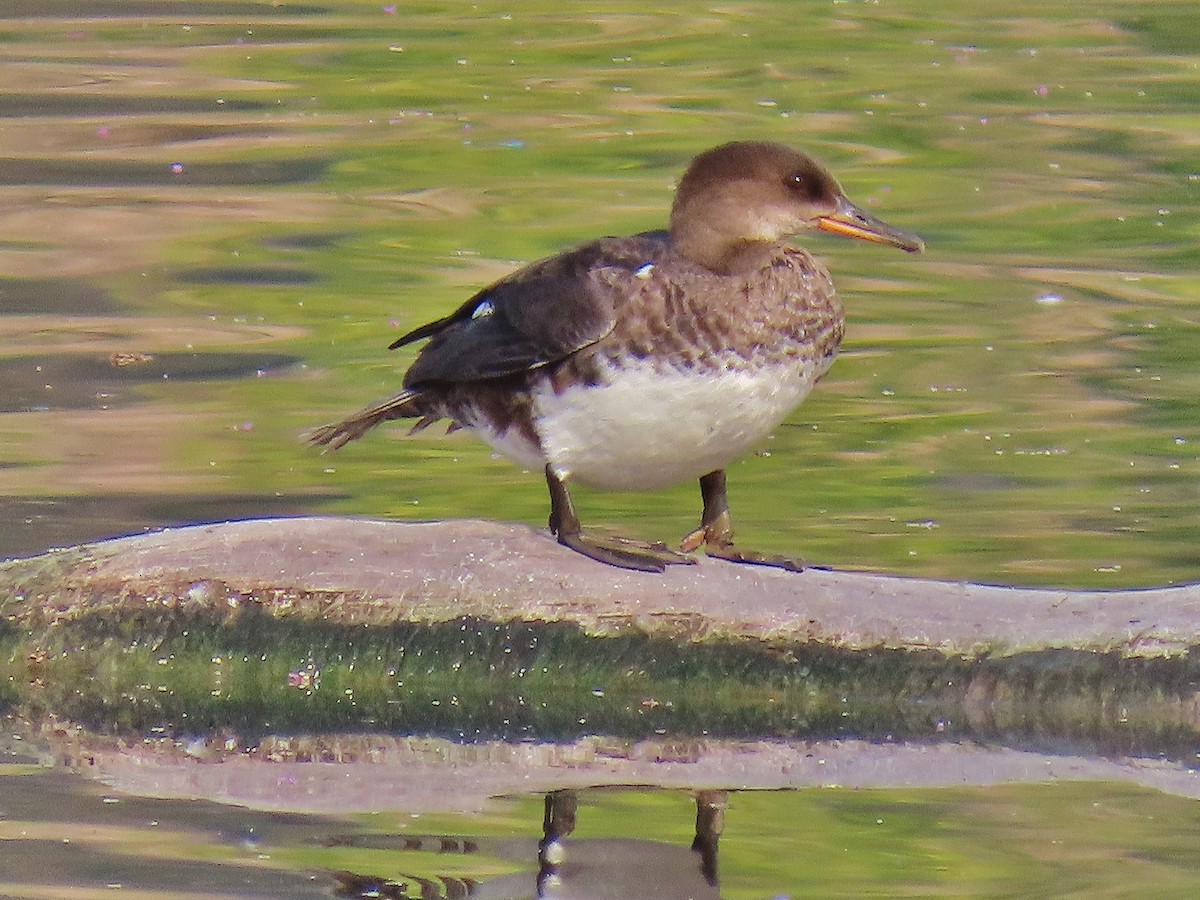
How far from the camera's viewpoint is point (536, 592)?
17.9 feet

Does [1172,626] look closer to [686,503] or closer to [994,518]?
[994,518]

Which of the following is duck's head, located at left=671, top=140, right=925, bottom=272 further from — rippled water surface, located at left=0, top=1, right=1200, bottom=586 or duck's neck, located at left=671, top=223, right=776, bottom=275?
rippled water surface, located at left=0, top=1, right=1200, bottom=586

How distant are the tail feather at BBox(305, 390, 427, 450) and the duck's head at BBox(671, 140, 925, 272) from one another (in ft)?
2.68

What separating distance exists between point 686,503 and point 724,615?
5.58 feet

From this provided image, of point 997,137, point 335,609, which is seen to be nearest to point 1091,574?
point 335,609

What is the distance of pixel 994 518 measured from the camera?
266 inches

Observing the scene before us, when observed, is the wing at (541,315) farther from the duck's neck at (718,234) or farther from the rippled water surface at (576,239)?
the rippled water surface at (576,239)

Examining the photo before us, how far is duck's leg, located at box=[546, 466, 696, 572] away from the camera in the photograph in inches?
219

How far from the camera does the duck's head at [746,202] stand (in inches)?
226

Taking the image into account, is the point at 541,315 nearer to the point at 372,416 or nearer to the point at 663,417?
the point at 663,417

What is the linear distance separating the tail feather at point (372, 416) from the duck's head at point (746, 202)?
2.68ft

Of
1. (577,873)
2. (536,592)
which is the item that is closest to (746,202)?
(536,592)

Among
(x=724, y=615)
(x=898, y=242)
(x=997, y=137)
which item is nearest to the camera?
(x=724, y=615)

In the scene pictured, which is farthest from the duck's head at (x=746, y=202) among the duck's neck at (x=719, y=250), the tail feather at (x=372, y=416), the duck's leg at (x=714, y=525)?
the tail feather at (x=372, y=416)
